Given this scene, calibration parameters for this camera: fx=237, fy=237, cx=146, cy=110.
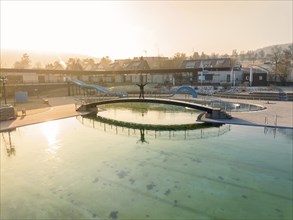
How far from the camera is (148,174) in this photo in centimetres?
1336

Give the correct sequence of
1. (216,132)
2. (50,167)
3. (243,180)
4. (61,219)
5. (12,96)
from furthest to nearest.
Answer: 1. (12,96)
2. (216,132)
3. (50,167)
4. (243,180)
5. (61,219)

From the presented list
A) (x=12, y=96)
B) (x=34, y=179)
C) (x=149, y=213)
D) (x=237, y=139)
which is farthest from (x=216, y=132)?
(x=12, y=96)

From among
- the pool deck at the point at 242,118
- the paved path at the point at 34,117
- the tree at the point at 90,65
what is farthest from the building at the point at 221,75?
the tree at the point at 90,65

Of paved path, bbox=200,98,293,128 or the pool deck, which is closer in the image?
paved path, bbox=200,98,293,128

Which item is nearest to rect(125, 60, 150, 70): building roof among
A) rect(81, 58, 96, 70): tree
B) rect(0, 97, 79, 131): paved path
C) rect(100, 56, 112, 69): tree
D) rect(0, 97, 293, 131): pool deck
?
rect(100, 56, 112, 69): tree

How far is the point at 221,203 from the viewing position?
10.4 m

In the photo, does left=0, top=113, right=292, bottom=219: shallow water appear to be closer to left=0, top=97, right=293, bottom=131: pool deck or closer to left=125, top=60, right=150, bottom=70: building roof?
left=0, top=97, right=293, bottom=131: pool deck

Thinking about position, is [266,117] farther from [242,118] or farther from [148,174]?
[148,174]

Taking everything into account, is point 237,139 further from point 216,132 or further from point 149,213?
point 149,213

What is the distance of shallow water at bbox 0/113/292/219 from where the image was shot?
33.0 ft

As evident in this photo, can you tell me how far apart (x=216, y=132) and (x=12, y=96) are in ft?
128

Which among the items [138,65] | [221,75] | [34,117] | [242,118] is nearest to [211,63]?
[221,75]

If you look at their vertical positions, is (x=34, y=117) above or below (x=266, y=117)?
below

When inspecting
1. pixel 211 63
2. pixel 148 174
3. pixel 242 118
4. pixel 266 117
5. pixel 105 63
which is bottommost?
pixel 148 174
